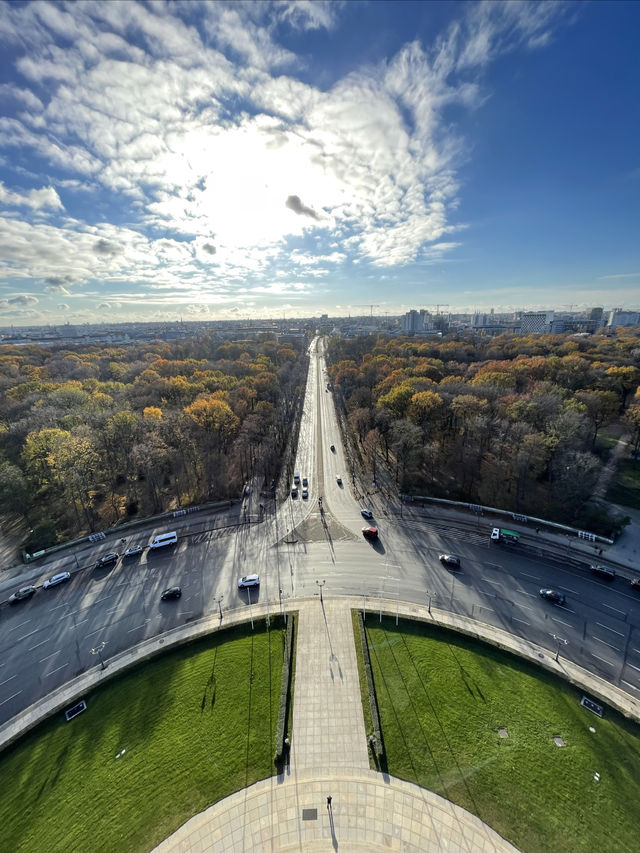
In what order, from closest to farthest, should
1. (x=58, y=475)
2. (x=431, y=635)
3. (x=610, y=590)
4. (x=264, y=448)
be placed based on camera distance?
(x=431, y=635), (x=610, y=590), (x=58, y=475), (x=264, y=448)

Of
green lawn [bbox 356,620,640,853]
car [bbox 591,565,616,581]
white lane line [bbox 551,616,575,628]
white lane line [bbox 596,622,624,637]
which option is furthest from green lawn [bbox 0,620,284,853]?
car [bbox 591,565,616,581]

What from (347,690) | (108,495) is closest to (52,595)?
(108,495)

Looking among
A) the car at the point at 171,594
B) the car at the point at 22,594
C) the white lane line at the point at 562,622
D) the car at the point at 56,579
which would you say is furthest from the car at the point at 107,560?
the white lane line at the point at 562,622

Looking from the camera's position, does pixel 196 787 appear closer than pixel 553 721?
Yes

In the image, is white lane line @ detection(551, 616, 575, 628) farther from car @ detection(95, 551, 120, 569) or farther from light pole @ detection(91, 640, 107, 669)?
car @ detection(95, 551, 120, 569)

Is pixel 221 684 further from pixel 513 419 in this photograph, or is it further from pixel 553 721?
pixel 513 419

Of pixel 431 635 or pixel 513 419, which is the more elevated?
pixel 513 419

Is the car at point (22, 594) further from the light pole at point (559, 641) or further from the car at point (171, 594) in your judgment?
the light pole at point (559, 641)
